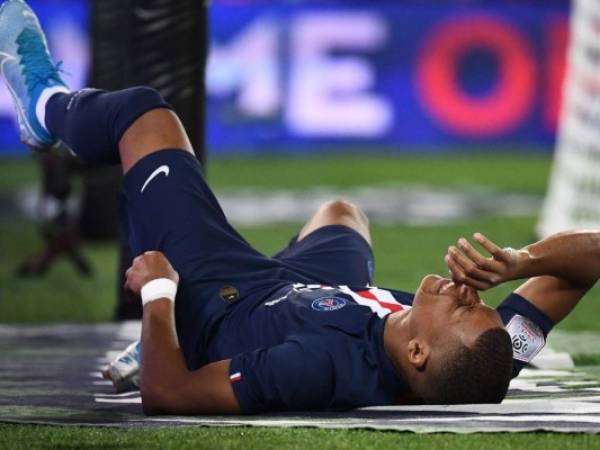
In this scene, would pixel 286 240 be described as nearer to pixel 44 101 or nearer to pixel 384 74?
pixel 44 101

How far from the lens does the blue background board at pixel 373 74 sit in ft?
64.6

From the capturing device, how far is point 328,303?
4.61 m

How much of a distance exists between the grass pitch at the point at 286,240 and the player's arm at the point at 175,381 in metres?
0.21

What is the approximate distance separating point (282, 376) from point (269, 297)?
538 millimetres

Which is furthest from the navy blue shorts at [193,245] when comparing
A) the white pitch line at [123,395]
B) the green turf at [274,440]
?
the green turf at [274,440]

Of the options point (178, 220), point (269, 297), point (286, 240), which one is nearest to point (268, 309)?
point (269, 297)

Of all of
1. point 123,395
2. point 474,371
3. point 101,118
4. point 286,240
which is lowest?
point 286,240

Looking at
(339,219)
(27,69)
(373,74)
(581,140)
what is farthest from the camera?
→ (373,74)

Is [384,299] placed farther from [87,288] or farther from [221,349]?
[87,288]

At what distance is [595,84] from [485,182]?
208 inches

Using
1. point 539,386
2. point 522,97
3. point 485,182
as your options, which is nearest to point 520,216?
point 485,182

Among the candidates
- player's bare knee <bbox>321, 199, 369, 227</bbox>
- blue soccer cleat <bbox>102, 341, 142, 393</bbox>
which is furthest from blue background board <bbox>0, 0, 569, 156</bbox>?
blue soccer cleat <bbox>102, 341, 142, 393</bbox>

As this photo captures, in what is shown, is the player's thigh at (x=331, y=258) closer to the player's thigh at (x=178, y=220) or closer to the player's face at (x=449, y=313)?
the player's thigh at (x=178, y=220)

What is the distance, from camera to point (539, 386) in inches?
203
